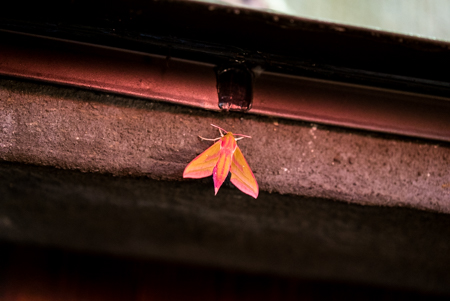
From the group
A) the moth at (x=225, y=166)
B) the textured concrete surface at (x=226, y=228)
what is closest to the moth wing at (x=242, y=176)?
the moth at (x=225, y=166)

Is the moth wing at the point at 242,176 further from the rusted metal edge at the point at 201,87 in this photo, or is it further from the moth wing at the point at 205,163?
the rusted metal edge at the point at 201,87

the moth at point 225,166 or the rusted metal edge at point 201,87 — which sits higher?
the rusted metal edge at point 201,87

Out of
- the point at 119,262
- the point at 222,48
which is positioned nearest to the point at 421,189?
the point at 222,48

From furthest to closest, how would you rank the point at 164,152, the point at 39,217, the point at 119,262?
the point at 119,262 < the point at 39,217 < the point at 164,152

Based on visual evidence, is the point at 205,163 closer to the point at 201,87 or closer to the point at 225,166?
the point at 225,166

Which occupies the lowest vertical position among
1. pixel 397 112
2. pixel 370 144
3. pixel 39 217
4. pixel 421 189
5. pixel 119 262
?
pixel 119 262

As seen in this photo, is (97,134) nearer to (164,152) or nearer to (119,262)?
(164,152)

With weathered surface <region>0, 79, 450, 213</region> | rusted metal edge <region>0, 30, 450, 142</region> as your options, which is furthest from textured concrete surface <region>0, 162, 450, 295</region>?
rusted metal edge <region>0, 30, 450, 142</region>
